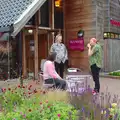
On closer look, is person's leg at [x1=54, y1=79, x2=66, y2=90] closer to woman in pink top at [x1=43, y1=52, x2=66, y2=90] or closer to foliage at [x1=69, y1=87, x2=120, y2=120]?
woman in pink top at [x1=43, y1=52, x2=66, y2=90]

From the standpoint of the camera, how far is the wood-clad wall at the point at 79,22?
12.8m

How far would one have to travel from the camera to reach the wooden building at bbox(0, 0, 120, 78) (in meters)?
11.3

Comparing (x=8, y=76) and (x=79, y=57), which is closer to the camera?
(x=8, y=76)

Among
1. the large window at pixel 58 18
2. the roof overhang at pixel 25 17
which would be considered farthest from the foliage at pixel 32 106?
the large window at pixel 58 18

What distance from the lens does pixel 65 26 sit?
13.5 meters

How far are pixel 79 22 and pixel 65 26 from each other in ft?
2.85

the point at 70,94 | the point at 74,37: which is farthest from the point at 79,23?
the point at 70,94

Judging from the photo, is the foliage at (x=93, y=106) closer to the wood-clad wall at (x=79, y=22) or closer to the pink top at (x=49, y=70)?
the pink top at (x=49, y=70)

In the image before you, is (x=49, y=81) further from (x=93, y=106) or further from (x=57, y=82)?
(x=93, y=106)

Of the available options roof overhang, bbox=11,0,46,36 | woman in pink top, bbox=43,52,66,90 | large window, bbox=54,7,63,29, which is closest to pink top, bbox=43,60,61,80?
woman in pink top, bbox=43,52,66,90

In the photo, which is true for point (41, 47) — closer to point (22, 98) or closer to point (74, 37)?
point (74, 37)

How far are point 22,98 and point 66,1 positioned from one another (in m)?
9.76

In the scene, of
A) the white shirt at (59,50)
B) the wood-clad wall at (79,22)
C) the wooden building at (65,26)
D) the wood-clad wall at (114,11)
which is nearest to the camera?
the white shirt at (59,50)

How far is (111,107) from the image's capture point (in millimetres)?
3816
